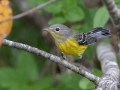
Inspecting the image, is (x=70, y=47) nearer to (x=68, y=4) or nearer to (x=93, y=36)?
(x=93, y=36)

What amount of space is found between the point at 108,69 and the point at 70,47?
47 centimetres

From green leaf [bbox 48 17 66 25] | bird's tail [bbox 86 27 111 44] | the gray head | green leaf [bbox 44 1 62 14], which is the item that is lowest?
bird's tail [bbox 86 27 111 44]

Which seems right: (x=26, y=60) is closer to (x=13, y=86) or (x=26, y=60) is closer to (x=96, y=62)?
(x=13, y=86)

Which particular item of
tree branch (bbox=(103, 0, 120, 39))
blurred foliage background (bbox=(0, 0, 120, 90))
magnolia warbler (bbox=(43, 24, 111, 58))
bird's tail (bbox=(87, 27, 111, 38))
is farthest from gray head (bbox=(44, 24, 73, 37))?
tree branch (bbox=(103, 0, 120, 39))

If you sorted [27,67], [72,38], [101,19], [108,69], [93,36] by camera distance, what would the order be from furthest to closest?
[27,67], [72,38], [93,36], [101,19], [108,69]

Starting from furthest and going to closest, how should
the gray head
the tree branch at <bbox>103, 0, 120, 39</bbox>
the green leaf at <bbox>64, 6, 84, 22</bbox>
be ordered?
the green leaf at <bbox>64, 6, 84, 22</bbox> < the gray head < the tree branch at <bbox>103, 0, 120, 39</bbox>

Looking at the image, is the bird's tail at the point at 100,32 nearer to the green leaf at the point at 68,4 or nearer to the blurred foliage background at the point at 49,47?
the blurred foliage background at the point at 49,47

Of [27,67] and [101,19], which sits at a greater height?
[27,67]

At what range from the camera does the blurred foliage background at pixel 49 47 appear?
2.71 m

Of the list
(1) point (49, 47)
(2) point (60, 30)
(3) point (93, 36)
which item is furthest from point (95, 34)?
(1) point (49, 47)

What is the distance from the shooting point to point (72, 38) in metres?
2.70

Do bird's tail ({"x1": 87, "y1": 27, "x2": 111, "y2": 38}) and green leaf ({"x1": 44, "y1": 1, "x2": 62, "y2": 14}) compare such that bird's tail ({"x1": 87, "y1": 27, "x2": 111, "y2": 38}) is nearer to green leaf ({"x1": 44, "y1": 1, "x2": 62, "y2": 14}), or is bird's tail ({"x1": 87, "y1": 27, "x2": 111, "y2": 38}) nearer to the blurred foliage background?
the blurred foliage background

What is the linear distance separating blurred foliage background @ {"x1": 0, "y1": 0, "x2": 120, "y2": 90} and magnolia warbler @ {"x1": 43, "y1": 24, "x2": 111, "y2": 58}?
0.08 metres

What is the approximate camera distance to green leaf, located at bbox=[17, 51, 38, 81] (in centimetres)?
342
